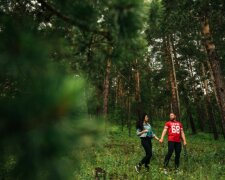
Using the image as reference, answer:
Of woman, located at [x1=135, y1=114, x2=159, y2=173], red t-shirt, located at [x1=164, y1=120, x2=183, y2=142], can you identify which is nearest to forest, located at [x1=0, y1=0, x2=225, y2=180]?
woman, located at [x1=135, y1=114, x2=159, y2=173]

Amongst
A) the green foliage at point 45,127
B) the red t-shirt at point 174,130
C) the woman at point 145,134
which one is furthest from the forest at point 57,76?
the red t-shirt at point 174,130

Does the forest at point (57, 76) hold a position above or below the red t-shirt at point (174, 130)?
below

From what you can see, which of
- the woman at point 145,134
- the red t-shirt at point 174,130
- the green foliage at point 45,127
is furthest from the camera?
the red t-shirt at point 174,130

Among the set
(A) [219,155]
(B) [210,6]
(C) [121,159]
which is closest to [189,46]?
(B) [210,6]

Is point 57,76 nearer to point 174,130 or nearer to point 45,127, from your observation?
point 45,127

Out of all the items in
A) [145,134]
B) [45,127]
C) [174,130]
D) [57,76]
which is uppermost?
[174,130]

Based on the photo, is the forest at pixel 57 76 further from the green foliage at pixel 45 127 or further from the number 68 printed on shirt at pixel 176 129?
the number 68 printed on shirt at pixel 176 129

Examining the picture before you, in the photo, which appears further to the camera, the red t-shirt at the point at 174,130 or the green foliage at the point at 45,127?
the red t-shirt at the point at 174,130

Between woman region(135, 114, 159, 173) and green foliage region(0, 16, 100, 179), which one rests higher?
woman region(135, 114, 159, 173)

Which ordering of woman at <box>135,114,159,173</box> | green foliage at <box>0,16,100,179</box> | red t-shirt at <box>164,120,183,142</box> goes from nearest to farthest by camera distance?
green foliage at <box>0,16,100,179</box>
woman at <box>135,114,159,173</box>
red t-shirt at <box>164,120,183,142</box>

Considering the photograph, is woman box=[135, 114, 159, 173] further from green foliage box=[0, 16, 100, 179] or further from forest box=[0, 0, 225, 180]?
green foliage box=[0, 16, 100, 179]

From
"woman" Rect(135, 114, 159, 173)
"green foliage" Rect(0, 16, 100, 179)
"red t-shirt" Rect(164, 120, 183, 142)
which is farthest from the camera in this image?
"red t-shirt" Rect(164, 120, 183, 142)

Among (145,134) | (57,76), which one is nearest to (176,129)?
(145,134)

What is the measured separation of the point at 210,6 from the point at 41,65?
A: 14906 millimetres
